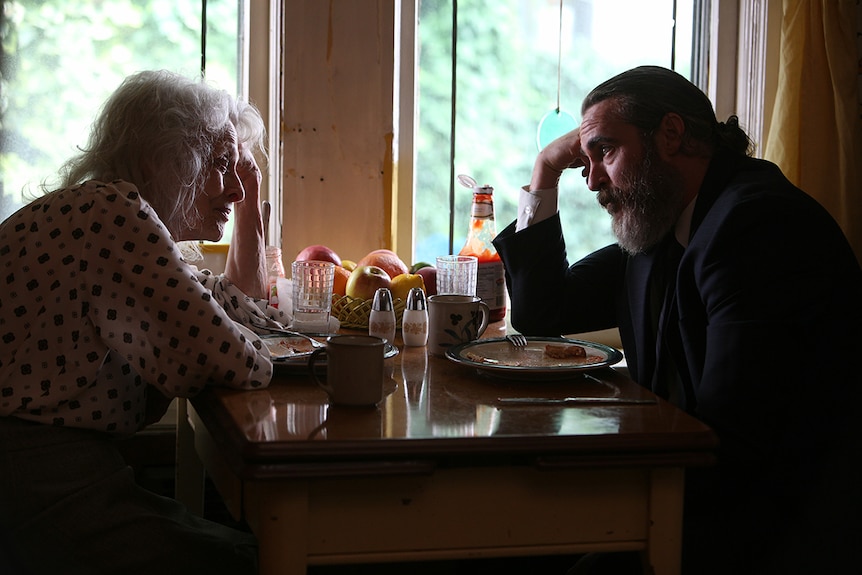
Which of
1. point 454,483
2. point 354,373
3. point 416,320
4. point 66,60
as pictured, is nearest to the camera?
point 454,483

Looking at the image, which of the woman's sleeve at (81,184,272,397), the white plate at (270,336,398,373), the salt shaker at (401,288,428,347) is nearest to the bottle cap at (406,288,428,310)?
the salt shaker at (401,288,428,347)

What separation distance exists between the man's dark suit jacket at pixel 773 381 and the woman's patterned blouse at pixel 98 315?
2.21 ft

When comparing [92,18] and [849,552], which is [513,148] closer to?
[92,18]

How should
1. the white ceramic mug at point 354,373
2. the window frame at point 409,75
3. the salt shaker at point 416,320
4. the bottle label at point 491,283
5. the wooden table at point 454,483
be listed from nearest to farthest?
1. the wooden table at point 454,483
2. the white ceramic mug at point 354,373
3. the salt shaker at point 416,320
4. the bottle label at point 491,283
5. the window frame at point 409,75

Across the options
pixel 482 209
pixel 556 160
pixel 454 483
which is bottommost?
pixel 454 483

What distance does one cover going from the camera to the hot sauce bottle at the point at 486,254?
209 centimetres

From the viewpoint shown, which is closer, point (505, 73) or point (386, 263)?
point (386, 263)

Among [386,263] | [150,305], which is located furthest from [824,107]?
[150,305]

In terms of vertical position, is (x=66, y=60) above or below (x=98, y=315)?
above

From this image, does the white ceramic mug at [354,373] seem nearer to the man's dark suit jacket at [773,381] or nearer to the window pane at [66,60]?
the man's dark suit jacket at [773,381]

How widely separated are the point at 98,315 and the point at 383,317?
0.60 m

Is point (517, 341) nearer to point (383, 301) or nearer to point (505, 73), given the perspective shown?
point (383, 301)

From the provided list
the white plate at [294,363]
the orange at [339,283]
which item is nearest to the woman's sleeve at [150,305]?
the white plate at [294,363]

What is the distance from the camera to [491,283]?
82.8 inches
